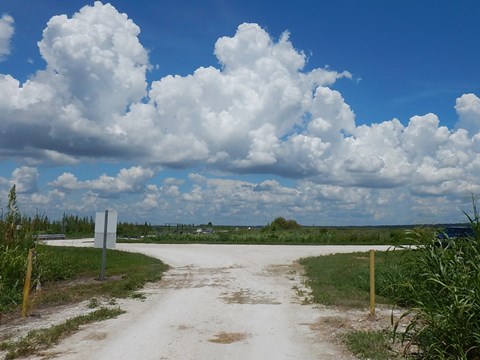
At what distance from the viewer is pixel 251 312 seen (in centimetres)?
1020

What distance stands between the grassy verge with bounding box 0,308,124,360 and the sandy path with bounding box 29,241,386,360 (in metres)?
0.25

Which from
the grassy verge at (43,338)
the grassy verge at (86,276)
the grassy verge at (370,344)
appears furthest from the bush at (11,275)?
the grassy verge at (370,344)

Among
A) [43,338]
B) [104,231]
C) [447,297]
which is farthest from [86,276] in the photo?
[447,297]

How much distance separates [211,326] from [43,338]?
286 centimetres

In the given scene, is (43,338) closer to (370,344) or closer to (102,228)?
(370,344)

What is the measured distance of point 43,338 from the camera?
766 cm

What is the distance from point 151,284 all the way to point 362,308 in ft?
21.6

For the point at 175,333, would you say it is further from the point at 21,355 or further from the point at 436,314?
the point at 436,314

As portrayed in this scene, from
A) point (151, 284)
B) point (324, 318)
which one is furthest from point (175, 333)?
point (151, 284)

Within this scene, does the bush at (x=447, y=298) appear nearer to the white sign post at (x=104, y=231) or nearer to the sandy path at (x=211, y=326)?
the sandy path at (x=211, y=326)

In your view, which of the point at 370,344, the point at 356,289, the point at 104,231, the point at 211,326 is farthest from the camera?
the point at 104,231

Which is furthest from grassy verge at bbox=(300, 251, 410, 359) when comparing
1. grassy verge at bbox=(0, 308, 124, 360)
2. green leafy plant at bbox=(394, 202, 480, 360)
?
grassy verge at bbox=(0, 308, 124, 360)

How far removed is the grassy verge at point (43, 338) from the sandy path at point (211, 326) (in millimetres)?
246

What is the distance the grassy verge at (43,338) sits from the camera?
7098mm
